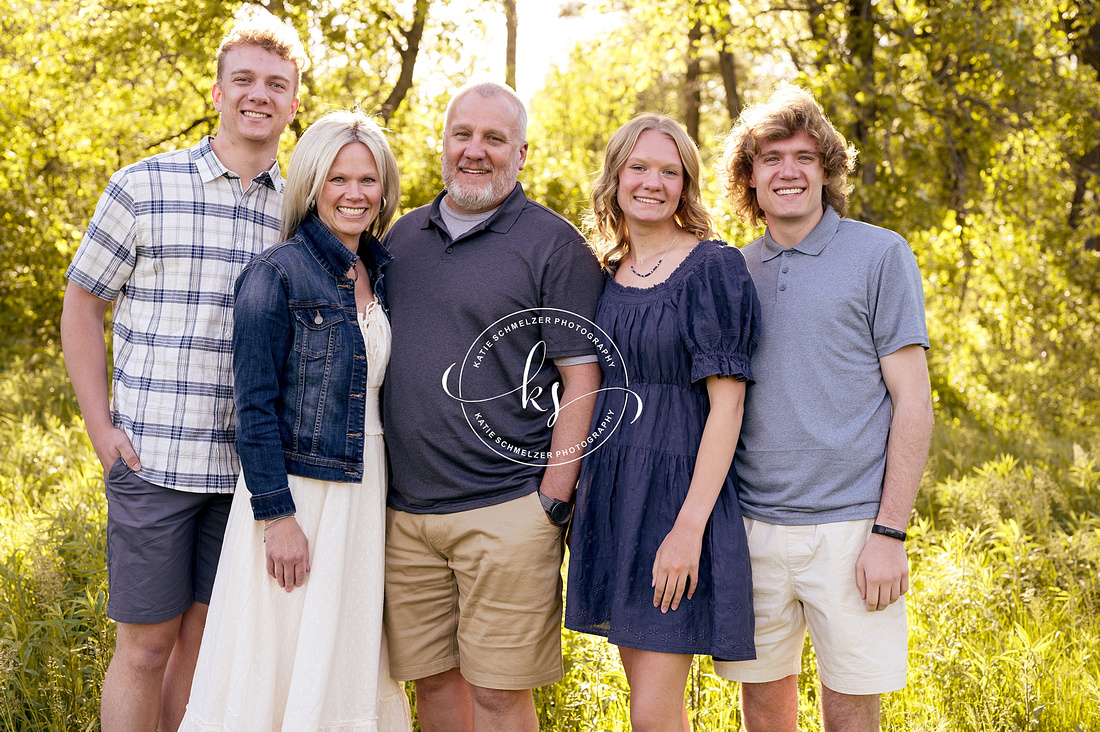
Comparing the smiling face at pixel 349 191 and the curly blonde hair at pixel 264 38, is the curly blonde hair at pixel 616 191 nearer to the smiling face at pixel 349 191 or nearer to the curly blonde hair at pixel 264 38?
the smiling face at pixel 349 191

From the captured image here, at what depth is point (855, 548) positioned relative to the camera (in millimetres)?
2697

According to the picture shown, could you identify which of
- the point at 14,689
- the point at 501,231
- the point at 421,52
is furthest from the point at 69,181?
the point at 501,231

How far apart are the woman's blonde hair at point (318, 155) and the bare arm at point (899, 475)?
182 cm

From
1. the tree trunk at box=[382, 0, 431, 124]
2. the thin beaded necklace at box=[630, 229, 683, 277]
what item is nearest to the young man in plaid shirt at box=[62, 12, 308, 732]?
the thin beaded necklace at box=[630, 229, 683, 277]

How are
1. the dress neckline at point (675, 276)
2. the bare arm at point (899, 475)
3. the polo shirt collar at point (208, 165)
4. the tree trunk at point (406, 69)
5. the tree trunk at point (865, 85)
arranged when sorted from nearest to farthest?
1. the bare arm at point (899, 475)
2. the dress neckline at point (675, 276)
3. the polo shirt collar at point (208, 165)
4. the tree trunk at point (865, 85)
5. the tree trunk at point (406, 69)

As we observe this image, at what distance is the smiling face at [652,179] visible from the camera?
2.83 meters

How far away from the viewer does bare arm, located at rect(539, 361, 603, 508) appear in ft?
9.56

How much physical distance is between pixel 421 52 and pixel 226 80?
6498 millimetres

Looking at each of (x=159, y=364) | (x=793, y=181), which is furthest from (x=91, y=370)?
(x=793, y=181)

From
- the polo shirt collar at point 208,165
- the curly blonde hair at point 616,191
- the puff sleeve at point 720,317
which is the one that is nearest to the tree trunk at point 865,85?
the curly blonde hair at point 616,191

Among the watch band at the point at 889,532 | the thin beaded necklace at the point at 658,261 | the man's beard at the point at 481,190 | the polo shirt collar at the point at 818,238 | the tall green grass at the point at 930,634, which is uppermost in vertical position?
the man's beard at the point at 481,190

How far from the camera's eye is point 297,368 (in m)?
2.77

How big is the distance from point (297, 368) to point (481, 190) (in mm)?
900
